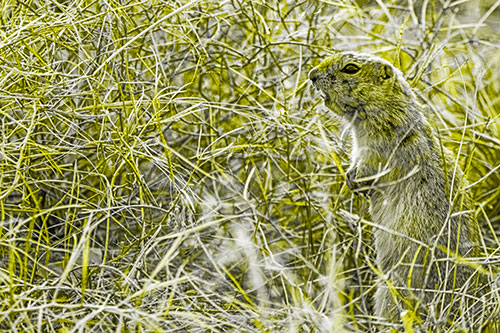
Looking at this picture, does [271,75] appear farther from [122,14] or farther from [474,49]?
[474,49]

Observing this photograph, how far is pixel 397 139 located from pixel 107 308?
1.35 meters

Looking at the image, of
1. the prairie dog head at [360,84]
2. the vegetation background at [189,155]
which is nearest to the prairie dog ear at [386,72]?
the prairie dog head at [360,84]

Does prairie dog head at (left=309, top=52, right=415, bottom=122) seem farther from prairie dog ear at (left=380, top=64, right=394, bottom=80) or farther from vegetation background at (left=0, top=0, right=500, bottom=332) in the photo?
vegetation background at (left=0, top=0, right=500, bottom=332)

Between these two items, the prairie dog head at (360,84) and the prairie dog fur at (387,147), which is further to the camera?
the prairie dog head at (360,84)

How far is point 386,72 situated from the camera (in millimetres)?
2525

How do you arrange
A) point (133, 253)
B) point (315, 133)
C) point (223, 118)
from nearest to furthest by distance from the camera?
point (133, 253) < point (315, 133) < point (223, 118)

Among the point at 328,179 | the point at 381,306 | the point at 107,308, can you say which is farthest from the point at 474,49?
the point at 107,308

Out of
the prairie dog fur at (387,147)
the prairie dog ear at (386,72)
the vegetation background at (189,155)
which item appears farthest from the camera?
the prairie dog ear at (386,72)

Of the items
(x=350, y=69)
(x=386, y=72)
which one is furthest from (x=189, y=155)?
(x=386, y=72)

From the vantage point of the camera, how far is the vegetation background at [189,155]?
6.85 feet

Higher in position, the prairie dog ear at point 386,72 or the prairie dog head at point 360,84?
the prairie dog ear at point 386,72

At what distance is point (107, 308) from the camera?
1.62 m

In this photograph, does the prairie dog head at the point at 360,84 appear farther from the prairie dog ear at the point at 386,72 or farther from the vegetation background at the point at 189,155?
the vegetation background at the point at 189,155

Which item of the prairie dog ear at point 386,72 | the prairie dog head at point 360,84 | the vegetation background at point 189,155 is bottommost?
the vegetation background at point 189,155
